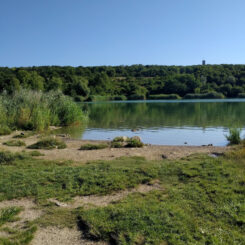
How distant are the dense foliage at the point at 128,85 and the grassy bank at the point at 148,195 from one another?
272 feet

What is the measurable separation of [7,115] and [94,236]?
56.8 ft

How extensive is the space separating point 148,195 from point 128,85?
4558 inches

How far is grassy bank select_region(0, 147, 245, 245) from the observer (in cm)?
425

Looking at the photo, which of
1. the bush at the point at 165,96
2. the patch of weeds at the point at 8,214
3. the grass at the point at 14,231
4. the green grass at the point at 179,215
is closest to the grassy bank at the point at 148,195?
the green grass at the point at 179,215

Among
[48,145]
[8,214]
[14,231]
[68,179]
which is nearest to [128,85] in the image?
[48,145]

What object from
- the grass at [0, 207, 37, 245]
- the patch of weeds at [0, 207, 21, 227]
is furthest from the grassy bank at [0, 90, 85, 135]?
the grass at [0, 207, 37, 245]

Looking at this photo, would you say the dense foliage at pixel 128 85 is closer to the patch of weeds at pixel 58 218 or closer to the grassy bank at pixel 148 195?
the grassy bank at pixel 148 195

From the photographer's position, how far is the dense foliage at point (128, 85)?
9600 centimetres

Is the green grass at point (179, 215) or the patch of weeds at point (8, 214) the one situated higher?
the green grass at point (179, 215)

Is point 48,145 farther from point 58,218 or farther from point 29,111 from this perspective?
Answer: point 29,111

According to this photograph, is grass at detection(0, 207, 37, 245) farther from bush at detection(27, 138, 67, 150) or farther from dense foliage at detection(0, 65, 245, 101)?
dense foliage at detection(0, 65, 245, 101)

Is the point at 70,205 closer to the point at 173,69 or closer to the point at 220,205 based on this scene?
the point at 220,205

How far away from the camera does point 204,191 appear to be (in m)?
5.68

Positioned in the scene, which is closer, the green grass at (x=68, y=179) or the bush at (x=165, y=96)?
the green grass at (x=68, y=179)
